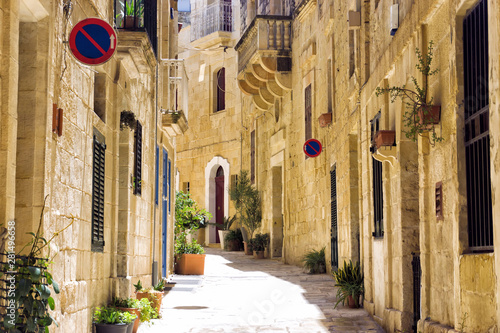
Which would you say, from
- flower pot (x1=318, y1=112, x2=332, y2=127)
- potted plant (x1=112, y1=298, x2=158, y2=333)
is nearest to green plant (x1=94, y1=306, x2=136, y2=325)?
potted plant (x1=112, y1=298, x2=158, y2=333)

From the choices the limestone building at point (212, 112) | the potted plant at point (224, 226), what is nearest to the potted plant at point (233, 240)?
the potted plant at point (224, 226)

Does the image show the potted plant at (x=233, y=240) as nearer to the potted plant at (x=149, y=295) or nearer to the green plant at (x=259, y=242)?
the green plant at (x=259, y=242)

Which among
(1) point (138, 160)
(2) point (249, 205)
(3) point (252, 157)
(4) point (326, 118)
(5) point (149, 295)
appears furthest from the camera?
(3) point (252, 157)

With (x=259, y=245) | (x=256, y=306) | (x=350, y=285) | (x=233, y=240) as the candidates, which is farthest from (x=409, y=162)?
(x=233, y=240)

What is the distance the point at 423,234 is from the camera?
691 cm

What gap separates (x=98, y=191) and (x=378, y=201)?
390 centimetres

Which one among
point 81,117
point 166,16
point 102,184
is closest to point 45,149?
point 81,117

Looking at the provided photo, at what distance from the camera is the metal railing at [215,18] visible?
96.3 feet

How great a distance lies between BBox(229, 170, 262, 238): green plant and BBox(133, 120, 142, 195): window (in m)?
13.7

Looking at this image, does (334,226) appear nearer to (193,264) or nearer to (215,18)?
(193,264)

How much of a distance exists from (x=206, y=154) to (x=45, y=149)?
80.1 ft

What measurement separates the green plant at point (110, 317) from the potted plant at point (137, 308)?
0.66 meters

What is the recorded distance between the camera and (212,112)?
97.1 feet

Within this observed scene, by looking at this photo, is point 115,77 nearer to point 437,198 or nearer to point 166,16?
point 437,198
